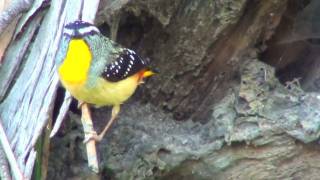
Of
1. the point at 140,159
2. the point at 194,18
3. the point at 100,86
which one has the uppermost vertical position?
the point at 194,18

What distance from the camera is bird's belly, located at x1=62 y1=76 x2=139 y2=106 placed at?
365 cm

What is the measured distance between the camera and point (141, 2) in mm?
3869

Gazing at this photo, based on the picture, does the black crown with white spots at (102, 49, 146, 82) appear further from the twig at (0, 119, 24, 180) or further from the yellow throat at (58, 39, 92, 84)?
the twig at (0, 119, 24, 180)

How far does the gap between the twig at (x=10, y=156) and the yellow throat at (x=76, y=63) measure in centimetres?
35

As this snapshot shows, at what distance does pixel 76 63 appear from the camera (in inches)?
144

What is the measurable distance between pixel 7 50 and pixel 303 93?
1338mm

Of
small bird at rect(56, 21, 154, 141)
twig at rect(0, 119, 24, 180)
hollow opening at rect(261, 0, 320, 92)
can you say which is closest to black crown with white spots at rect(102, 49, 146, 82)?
small bird at rect(56, 21, 154, 141)

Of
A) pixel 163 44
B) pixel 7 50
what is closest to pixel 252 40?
pixel 163 44

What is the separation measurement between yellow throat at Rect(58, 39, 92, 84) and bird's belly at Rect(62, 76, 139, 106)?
0.10 ft

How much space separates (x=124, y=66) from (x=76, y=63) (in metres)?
0.25

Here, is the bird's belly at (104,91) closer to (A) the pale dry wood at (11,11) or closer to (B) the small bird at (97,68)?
(B) the small bird at (97,68)

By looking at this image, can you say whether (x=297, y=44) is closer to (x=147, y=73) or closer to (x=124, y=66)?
(x=147, y=73)

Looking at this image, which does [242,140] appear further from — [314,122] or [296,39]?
[296,39]

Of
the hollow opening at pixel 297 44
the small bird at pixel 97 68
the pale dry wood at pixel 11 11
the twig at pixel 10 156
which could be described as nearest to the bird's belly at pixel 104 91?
the small bird at pixel 97 68
